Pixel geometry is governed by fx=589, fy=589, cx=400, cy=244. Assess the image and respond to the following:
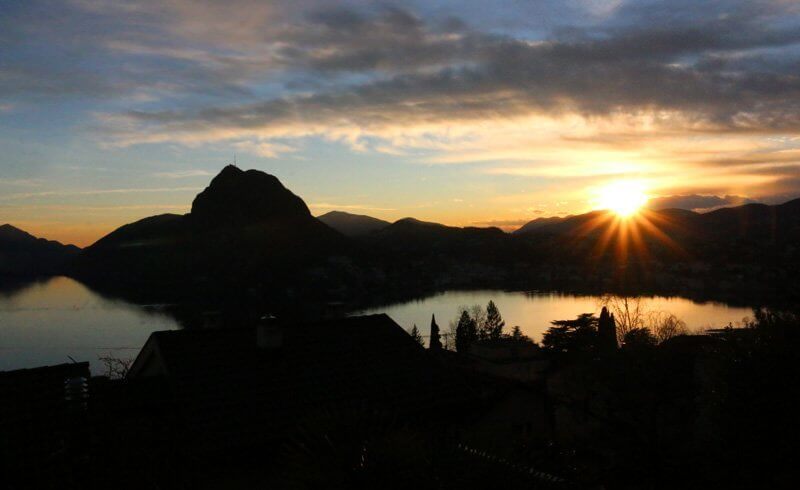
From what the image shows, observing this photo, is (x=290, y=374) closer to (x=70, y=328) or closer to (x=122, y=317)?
(x=70, y=328)

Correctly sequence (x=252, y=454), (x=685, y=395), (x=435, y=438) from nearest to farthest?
(x=435, y=438) < (x=252, y=454) < (x=685, y=395)

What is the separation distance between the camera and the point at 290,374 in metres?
12.8

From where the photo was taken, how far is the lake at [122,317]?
265 ft

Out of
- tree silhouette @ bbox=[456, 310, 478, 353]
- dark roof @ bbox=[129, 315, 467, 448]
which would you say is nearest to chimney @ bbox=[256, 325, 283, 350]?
dark roof @ bbox=[129, 315, 467, 448]

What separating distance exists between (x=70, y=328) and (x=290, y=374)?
105760 mm

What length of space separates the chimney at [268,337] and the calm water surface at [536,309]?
260 feet

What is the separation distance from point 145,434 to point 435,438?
7700 millimetres

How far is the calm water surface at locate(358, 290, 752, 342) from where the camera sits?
326 ft

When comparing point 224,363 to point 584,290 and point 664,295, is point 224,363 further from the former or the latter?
point 584,290

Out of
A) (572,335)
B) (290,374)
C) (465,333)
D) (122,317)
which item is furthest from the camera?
(122,317)

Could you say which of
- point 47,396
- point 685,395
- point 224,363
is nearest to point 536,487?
point 47,396

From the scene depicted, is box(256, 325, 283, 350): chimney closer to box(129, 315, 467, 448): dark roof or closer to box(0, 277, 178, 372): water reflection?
box(129, 315, 467, 448): dark roof

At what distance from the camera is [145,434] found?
8836 mm

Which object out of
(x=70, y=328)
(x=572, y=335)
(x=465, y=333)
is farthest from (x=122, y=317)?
(x=572, y=335)
